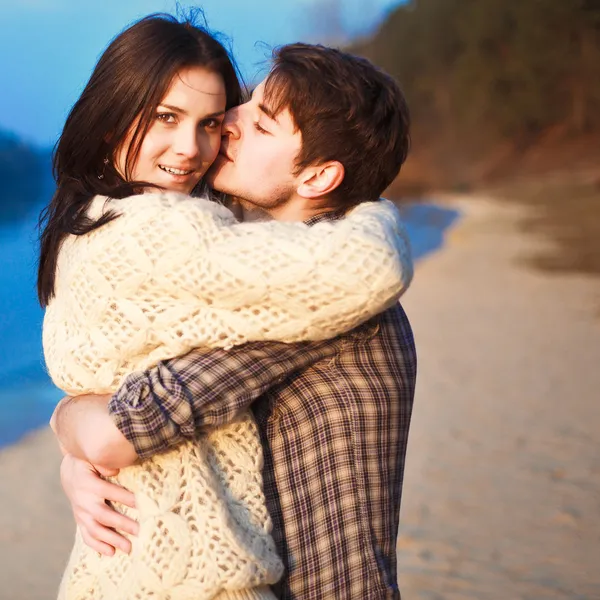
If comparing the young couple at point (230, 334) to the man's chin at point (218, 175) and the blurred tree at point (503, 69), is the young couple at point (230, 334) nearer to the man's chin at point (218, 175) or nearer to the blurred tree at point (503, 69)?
the man's chin at point (218, 175)

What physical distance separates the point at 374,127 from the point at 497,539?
12.8 feet

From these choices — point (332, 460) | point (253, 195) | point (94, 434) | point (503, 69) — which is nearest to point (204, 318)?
point (94, 434)

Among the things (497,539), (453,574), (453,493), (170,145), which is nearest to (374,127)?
(170,145)

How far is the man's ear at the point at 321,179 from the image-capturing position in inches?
75.9

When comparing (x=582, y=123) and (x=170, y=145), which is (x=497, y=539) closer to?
(x=170, y=145)

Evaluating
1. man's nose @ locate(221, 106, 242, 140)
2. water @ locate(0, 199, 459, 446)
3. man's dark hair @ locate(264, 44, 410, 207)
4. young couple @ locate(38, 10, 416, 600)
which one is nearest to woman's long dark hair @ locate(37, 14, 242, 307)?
young couple @ locate(38, 10, 416, 600)

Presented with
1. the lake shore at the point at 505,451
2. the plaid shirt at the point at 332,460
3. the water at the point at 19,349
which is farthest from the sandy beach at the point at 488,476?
the plaid shirt at the point at 332,460

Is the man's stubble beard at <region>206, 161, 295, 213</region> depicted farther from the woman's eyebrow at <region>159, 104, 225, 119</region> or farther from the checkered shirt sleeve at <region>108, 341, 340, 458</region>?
the checkered shirt sleeve at <region>108, 341, 340, 458</region>

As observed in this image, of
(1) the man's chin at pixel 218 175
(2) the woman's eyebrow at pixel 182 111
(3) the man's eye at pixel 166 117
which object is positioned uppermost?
(2) the woman's eyebrow at pixel 182 111

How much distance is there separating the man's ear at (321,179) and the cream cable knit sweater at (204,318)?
30 cm

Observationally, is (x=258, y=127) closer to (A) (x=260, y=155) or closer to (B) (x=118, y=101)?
(A) (x=260, y=155)

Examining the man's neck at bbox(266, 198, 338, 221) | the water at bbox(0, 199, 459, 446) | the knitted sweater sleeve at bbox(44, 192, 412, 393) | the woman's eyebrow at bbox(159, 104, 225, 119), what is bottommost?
the water at bbox(0, 199, 459, 446)

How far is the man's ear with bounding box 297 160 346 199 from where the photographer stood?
1929 millimetres

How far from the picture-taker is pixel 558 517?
5.47 m
